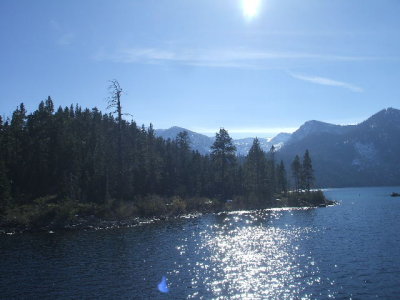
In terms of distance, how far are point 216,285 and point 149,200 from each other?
47864 mm

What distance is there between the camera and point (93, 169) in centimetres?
7812

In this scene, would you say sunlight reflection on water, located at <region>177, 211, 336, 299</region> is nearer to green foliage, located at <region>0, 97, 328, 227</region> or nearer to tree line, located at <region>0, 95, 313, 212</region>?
green foliage, located at <region>0, 97, 328, 227</region>

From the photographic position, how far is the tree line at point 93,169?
243 ft

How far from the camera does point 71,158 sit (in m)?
77.2

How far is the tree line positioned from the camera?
2911 inches

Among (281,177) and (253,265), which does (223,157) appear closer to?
(281,177)

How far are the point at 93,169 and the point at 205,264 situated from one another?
51.1 meters

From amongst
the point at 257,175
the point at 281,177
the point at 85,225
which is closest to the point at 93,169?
the point at 85,225

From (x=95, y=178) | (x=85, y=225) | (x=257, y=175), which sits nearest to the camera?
(x=85, y=225)

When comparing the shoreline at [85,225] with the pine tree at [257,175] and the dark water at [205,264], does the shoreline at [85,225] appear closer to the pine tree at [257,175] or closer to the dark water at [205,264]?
the dark water at [205,264]

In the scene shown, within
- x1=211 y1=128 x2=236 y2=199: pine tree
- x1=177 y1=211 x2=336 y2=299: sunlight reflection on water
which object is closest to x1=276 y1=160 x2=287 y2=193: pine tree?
x1=211 y1=128 x2=236 y2=199: pine tree

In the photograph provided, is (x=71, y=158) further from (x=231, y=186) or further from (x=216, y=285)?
(x=216, y=285)

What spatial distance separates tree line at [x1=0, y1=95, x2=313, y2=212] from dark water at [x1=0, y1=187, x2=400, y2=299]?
23.7 meters

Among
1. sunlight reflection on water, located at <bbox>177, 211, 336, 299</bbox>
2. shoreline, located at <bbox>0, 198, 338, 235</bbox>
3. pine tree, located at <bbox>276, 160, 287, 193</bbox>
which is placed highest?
pine tree, located at <bbox>276, 160, 287, 193</bbox>
